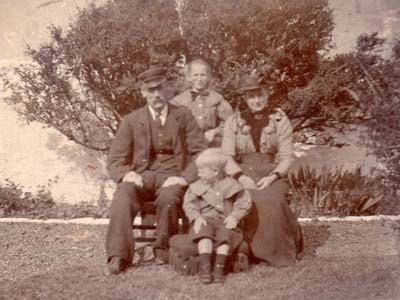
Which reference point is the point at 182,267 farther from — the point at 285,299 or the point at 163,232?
the point at 285,299

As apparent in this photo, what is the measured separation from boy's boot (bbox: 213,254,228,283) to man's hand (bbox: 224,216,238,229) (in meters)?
0.18

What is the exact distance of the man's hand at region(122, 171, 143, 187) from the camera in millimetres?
4105

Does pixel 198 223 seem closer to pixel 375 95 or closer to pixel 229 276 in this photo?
pixel 229 276

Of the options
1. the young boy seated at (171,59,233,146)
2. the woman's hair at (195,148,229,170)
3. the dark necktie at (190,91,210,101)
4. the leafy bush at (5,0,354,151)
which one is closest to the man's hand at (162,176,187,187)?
the woman's hair at (195,148,229,170)

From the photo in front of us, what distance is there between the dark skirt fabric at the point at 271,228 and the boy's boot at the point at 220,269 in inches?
11.7

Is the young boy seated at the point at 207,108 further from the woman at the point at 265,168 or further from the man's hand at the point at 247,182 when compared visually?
the man's hand at the point at 247,182

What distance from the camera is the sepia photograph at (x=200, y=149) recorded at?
3875 millimetres

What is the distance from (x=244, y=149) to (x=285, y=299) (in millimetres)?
1215

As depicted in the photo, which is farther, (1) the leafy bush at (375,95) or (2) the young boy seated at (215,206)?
(1) the leafy bush at (375,95)

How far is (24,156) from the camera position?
21.7 feet

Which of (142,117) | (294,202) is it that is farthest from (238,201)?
(294,202)

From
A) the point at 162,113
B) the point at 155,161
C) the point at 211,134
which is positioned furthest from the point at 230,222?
the point at 211,134

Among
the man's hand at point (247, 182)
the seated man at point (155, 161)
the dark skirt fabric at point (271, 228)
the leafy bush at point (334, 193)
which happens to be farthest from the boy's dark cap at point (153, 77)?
the leafy bush at point (334, 193)

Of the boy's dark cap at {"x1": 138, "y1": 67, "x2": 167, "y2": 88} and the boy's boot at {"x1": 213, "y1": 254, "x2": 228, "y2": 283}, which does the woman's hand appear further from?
the boy's dark cap at {"x1": 138, "y1": 67, "x2": 167, "y2": 88}
